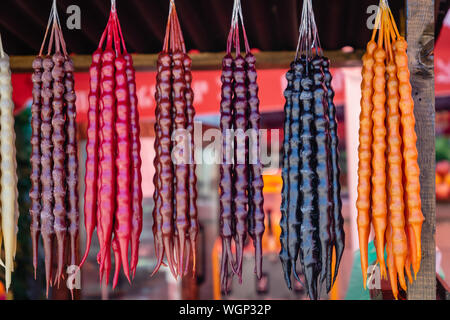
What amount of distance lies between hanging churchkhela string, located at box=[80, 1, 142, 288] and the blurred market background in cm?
39

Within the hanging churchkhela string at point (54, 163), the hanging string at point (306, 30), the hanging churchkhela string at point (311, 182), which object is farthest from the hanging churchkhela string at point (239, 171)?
the hanging churchkhela string at point (54, 163)

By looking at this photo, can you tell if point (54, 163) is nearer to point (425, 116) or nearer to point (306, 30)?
point (306, 30)

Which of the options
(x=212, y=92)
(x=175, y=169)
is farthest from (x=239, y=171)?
(x=212, y=92)

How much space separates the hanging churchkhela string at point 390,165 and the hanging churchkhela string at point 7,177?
1.61 m

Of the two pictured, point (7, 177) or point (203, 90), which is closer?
point (7, 177)

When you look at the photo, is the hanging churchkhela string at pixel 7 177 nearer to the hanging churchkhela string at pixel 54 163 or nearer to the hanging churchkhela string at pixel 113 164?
the hanging churchkhela string at pixel 54 163

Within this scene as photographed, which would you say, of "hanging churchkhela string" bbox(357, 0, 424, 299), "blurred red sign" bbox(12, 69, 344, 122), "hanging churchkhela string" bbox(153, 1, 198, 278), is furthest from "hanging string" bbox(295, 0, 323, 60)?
"blurred red sign" bbox(12, 69, 344, 122)

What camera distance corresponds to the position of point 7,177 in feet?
6.29

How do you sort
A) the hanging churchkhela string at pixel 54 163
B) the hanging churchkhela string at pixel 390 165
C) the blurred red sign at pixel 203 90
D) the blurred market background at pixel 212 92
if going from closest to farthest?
the hanging churchkhela string at pixel 390 165 < the hanging churchkhela string at pixel 54 163 < the blurred market background at pixel 212 92 < the blurred red sign at pixel 203 90

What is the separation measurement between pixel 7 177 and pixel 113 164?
20.1 inches

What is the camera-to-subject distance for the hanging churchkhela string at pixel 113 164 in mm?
1860

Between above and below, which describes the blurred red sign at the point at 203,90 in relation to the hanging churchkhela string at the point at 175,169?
above
